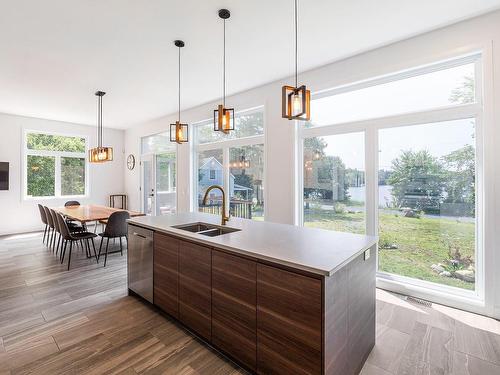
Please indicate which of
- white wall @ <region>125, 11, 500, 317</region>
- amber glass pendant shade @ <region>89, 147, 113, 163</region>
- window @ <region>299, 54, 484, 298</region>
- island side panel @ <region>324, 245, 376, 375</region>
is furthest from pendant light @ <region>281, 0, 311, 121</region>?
amber glass pendant shade @ <region>89, 147, 113, 163</region>

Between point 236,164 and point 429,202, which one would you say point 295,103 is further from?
point 236,164

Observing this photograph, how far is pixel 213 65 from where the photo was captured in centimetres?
359

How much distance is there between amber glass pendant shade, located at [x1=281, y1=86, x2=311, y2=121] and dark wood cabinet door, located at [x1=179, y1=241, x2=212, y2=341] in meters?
1.21

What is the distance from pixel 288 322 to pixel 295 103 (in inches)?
59.6

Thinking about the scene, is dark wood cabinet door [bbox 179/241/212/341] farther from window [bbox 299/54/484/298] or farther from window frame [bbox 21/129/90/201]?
window frame [bbox 21/129/90/201]

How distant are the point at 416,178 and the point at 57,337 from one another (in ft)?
12.8

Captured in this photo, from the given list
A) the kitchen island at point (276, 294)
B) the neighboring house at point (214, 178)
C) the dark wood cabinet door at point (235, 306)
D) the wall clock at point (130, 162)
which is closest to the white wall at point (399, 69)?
the neighboring house at point (214, 178)

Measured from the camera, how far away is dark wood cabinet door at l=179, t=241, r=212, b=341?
1955 mm

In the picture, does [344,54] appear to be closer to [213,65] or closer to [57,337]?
[213,65]

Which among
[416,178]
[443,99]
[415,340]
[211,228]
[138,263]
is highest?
[443,99]

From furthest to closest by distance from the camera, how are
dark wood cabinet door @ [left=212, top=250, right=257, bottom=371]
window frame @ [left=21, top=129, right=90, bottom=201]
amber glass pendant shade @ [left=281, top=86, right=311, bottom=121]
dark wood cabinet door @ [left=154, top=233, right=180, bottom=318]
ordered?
1. window frame @ [left=21, top=129, right=90, bottom=201]
2. dark wood cabinet door @ [left=154, top=233, right=180, bottom=318]
3. amber glass pendant shade @ [left=281, top=86, right=311, bottom=121]
4. dark wood cabinet door @ [left=212, top=250, right=257, bottom=371]

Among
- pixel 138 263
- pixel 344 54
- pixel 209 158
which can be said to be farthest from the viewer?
pixel 209 158

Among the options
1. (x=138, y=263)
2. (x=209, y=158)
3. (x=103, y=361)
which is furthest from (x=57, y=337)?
(x=209, y=158)

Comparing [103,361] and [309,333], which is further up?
[309,333]
